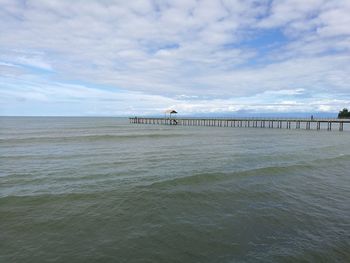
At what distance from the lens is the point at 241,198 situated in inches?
336

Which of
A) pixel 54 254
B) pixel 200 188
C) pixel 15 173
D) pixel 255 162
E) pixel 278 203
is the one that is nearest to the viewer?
pixel 54 254

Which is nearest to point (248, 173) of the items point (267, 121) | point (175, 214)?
point (175, 214)

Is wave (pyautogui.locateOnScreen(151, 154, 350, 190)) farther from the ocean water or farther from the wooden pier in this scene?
the wooden pier

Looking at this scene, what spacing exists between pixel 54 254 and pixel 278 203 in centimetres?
661

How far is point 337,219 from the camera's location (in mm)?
6812

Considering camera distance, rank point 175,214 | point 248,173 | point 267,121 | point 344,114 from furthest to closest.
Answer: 1. point 344,114
2. point 267,121
3. point 248,173
4. point 175,214

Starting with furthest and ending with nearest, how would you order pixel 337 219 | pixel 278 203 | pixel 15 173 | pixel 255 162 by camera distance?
pixel 255 162 < pixel 15 173 < pixel 278 203 < pixel 337 219

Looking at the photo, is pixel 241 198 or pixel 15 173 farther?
pixel 15 173

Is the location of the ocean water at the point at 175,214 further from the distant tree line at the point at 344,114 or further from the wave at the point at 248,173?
the distant tree line at the point at 344,114

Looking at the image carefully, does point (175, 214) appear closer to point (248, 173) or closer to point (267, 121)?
point (248, 173)

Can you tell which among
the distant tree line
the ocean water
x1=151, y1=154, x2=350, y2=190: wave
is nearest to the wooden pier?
the distant tree line

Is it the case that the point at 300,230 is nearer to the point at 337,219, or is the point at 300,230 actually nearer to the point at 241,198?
the point at 337,219

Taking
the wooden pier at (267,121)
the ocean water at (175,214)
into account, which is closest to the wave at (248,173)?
the ocean water at (175,214)

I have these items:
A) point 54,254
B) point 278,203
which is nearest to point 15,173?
point 54,254
